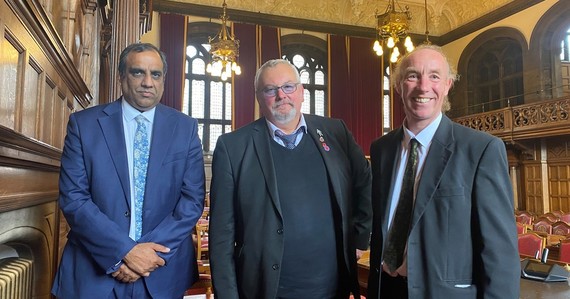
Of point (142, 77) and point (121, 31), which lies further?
point (121, 31)

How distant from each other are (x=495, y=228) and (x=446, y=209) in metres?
0.17

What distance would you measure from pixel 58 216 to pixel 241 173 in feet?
4.92

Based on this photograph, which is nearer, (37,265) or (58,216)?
(37,265)

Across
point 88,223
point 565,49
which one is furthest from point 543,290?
point 565,49

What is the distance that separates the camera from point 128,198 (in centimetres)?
171

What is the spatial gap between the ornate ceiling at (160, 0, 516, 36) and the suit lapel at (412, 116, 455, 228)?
37.2ft

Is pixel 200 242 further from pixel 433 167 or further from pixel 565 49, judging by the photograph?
pixel 565 49

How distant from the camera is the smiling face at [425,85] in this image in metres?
1.64

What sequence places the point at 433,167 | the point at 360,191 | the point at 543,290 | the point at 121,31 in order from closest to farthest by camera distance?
the point at 433,167 < the point at 543,290 < the point at 360,191 < the point at 121,31

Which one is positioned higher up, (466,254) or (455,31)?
(455,31)

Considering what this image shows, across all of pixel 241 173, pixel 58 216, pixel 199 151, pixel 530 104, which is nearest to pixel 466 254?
pixel 241 173

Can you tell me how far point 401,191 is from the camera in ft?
5.52

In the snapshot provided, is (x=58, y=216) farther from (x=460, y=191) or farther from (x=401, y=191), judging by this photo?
(x=460, y=191)

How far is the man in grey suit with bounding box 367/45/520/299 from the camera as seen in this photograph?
146 centimetres
